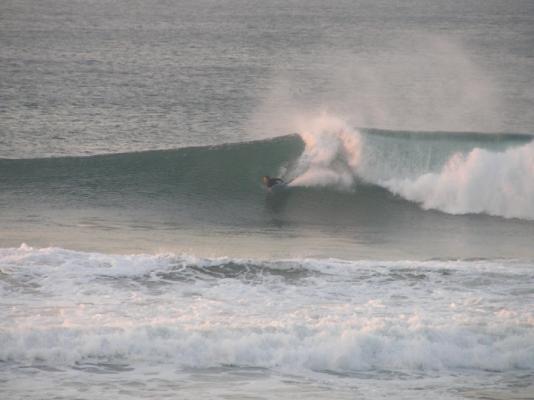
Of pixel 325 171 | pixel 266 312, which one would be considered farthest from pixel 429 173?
pixel 266 312

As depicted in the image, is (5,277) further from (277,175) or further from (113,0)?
(113,0)

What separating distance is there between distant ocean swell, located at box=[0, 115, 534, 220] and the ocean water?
0.06 m

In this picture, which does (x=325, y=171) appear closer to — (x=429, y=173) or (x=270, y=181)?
(x=270, y=181)

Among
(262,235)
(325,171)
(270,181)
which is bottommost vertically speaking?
(262,235)

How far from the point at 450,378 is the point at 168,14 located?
76038 mm

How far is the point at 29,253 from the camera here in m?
14.8

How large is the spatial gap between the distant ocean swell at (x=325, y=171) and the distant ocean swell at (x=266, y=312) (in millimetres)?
5180

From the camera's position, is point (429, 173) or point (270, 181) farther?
point (429, 173)

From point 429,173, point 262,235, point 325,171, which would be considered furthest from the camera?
point 325,171

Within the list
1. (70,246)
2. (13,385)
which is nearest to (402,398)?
(13,385)

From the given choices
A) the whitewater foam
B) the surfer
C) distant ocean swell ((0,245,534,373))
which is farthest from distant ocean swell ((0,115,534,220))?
distant ocean swell ((0,245,534,373))

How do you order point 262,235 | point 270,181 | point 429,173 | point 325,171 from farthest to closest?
point 325,171 → point 429,173 → point 270,181 → point 262,235

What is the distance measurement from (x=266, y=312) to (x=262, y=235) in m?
5.26

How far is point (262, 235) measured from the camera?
59.2 ft
